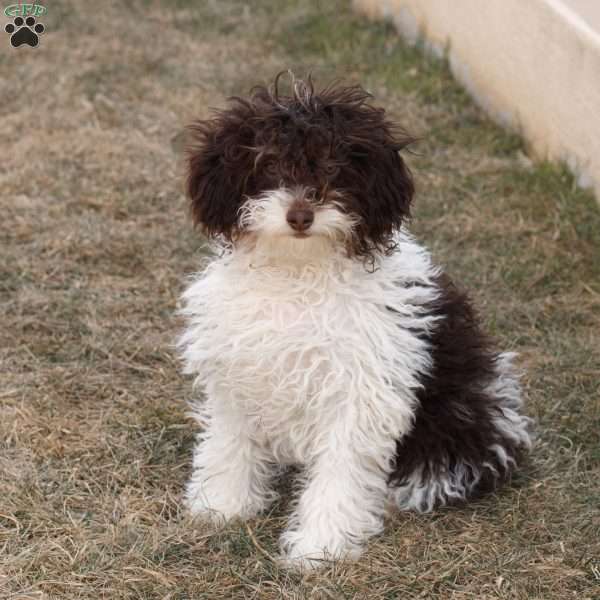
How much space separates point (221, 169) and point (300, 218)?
0.92ft

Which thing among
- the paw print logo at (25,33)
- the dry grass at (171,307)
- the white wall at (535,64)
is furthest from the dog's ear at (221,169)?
the paw print logo at (25,33)

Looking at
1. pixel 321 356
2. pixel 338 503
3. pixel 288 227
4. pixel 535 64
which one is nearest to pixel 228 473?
pixel 338 503

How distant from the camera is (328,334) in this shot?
300 cm

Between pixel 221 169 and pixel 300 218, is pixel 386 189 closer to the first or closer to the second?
pixel 300 218

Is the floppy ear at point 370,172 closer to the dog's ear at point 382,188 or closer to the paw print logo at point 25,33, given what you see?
the dog's ear at point 382,188

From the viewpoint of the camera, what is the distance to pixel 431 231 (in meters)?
5.16

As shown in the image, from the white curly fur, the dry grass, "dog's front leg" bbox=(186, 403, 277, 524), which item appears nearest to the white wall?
the dry grass

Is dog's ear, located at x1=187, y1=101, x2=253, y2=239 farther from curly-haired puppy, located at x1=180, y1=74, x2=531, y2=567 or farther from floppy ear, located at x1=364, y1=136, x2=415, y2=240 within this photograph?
floppy ear, located at x1=364, y1=136, x2=415, y2=240

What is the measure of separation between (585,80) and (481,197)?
69 cm

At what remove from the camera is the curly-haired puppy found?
2875 millimetres

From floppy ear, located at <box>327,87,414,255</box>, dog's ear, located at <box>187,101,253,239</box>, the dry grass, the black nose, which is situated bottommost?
the dry grass

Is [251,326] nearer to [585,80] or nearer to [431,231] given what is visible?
[431,231]

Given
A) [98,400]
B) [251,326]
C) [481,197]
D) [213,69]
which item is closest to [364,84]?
[213,69]

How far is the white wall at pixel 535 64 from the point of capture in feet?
17.0
